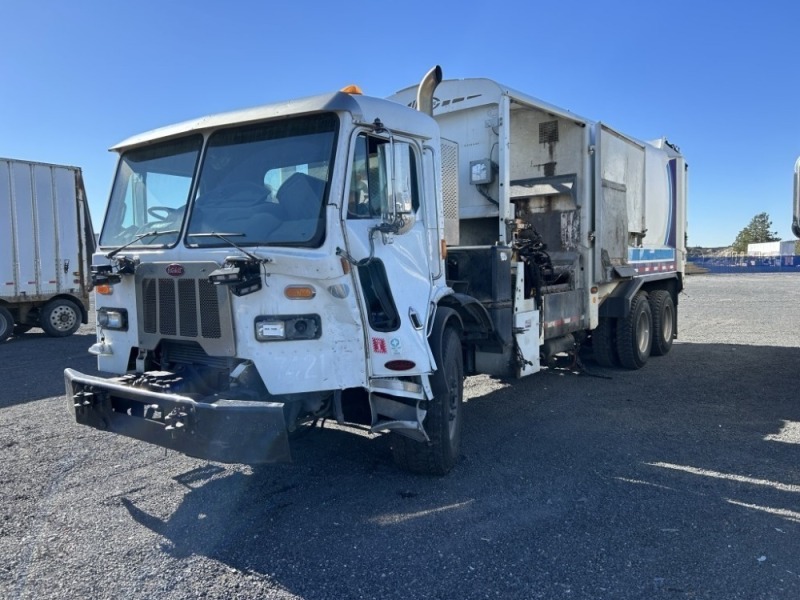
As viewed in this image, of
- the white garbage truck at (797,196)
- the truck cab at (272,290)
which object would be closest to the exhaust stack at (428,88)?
the truck cab at (272,290)

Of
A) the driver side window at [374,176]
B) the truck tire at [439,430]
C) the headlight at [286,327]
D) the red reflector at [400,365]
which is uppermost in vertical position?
the driver side window at [374,176]

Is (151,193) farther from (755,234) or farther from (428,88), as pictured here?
(755,234)

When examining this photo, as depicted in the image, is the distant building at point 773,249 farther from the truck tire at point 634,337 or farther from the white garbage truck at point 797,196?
the white garbage truck at point 797,196

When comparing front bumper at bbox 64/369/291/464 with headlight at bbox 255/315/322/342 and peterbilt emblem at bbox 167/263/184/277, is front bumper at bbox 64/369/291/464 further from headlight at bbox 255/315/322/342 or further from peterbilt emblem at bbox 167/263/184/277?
peterbilt emblem at bbox 167/263/184/277

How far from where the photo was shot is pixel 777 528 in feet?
12.7

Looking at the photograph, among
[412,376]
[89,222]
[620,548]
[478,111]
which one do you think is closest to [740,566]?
[620,548]

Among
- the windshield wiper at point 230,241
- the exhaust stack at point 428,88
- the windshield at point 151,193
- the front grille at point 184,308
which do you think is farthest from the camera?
the exhaust stack at point 428,88

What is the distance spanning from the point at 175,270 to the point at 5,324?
11.0 meters

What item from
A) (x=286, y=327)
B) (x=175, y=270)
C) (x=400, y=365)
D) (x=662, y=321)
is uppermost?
(x=175, y=270)

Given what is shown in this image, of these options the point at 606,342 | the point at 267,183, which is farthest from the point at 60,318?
the point at 267,183

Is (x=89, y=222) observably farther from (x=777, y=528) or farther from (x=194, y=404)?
(x=777, y=528)

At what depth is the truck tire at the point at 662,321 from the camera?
10.1m

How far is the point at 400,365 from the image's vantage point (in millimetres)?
4203

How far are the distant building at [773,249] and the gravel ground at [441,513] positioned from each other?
67749 millimetres
